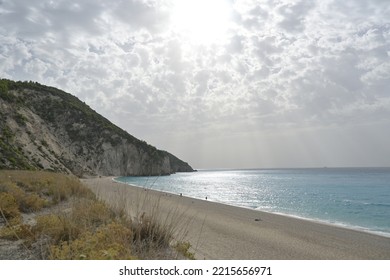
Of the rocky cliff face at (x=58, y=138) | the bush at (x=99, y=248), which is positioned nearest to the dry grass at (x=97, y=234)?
the bush at (x=99, y=248)

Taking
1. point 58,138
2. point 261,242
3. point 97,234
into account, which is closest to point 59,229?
point 97,234

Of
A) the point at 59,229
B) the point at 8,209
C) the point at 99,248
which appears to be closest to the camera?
the point at 99,248

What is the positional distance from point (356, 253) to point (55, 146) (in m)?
54.0

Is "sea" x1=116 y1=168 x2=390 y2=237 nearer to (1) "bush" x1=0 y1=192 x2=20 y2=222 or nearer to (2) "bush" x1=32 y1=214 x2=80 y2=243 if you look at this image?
(2) "bush" x1=32 y1=214 x2=80 y2=243

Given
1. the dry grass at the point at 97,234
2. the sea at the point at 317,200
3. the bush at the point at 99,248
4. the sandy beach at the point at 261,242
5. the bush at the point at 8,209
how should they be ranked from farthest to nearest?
the sea at the point at 317,200
the bush at the point at 8,209
the sandy beach at the point at 261,242
the dry grass at the point at 97,234
the bush at the point at 99,248

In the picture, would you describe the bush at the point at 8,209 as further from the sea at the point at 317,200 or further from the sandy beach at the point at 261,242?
the sea at the point at 317,200

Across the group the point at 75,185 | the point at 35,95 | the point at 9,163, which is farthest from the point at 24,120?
the point at 75,185

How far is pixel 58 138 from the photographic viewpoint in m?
69.2

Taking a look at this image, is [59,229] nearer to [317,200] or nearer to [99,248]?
[99,248]

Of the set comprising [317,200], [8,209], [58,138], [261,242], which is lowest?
[317,200]

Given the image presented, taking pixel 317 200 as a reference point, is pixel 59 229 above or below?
above

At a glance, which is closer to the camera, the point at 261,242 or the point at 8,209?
the point at 8,209

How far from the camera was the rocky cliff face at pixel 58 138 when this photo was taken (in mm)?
41828

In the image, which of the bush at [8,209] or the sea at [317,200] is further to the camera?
the sea at [317,200]
